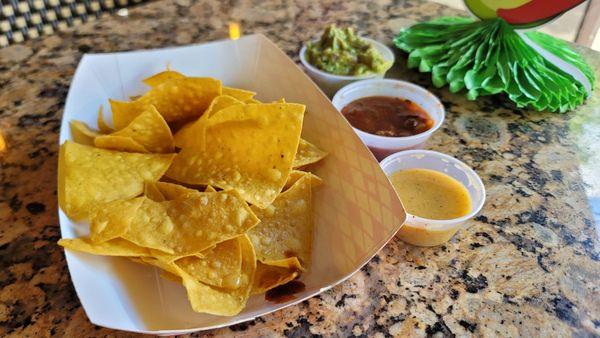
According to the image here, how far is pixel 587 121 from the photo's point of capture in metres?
1.36

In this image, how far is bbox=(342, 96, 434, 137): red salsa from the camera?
1188mm

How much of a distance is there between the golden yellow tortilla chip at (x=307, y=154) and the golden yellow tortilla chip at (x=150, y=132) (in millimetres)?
265

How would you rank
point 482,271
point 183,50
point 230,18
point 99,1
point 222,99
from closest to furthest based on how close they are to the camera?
point 482,271
point 222,99
point 183,50
point 230,18
point 99,1

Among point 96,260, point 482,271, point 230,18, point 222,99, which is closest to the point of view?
point 96,260

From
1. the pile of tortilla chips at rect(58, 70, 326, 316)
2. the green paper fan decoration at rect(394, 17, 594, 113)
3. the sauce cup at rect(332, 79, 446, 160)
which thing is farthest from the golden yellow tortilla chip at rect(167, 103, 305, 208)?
the green paper fan decoration at rect(394, 17, 594, 113)

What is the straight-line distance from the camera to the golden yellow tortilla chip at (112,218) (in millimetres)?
808

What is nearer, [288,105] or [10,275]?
[10,275]

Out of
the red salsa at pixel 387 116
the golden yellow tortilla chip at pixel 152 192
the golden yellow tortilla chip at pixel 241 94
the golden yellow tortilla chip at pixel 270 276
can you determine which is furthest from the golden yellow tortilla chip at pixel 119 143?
the red salsa at pixel 387 116

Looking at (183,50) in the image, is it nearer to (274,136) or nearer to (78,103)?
(78,103)

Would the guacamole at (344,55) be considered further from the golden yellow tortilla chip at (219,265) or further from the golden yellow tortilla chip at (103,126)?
the golden yellow tortilla chip at (219,265)

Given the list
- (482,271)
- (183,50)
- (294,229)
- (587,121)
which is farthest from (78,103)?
(587,121)

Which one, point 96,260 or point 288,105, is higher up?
point 288,105

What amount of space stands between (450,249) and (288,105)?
16.5 inches

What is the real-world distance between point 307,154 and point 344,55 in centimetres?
44
